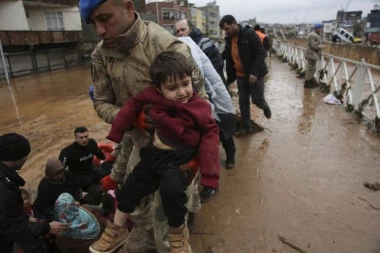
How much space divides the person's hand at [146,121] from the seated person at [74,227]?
1290mm

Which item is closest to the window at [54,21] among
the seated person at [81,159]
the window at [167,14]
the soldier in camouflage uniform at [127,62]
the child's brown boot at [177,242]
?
the window at [167,14]

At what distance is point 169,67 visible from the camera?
152 cm

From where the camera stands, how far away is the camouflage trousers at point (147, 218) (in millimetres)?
1834

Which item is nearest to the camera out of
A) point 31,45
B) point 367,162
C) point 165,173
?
point 165,173

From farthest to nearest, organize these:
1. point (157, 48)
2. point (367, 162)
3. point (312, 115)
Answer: point (312, 115) → point (367, 162) → point (157, 48)

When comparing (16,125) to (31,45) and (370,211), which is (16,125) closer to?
(370,211)

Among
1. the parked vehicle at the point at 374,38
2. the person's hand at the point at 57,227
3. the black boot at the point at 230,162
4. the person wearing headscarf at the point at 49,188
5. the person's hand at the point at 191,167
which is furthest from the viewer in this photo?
the parked vehicle at the point at 374,38

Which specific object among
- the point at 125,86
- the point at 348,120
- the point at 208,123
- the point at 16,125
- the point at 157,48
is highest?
the point at 157,48

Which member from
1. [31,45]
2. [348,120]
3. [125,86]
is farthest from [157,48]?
[31,45]

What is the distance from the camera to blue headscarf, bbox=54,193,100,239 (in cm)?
247

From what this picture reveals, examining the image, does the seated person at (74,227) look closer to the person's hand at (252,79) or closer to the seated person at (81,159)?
the seated person at (81,159)

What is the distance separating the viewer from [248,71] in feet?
15.1

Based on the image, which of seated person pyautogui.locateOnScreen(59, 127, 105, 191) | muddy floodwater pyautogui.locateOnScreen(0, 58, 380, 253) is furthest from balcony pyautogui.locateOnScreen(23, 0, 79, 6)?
seated person pyautogui.locateOnScreen(59, 127, 105, 191)

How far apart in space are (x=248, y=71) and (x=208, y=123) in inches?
126
